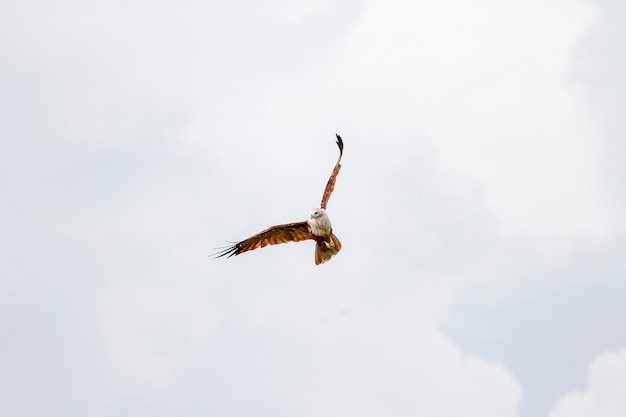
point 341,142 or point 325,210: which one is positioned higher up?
point 341,142

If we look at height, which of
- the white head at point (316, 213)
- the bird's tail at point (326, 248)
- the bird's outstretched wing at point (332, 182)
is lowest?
the bird's tail at point (326, 248)

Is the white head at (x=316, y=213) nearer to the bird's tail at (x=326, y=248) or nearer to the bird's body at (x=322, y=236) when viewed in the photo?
the bird's body at (x=322, y=236)

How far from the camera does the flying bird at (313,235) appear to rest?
43.4 meters

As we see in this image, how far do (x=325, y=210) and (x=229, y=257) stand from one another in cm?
527

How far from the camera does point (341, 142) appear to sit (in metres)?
46.9

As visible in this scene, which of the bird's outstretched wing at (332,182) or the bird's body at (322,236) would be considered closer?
the bird's body at (322,236)

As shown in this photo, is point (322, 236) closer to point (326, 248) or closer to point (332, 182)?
point (326, 248)

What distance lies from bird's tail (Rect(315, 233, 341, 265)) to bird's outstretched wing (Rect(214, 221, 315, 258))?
55cm

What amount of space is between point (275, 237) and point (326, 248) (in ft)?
8.91

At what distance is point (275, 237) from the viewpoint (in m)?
46.0

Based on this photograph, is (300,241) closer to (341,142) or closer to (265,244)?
(265,244)

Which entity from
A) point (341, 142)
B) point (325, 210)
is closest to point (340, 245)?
point (325, 210)

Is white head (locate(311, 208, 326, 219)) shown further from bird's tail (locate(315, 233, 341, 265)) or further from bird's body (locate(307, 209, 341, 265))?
bird's tail (locate(315, 233, 341, 265))

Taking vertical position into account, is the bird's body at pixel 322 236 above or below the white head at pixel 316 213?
below
